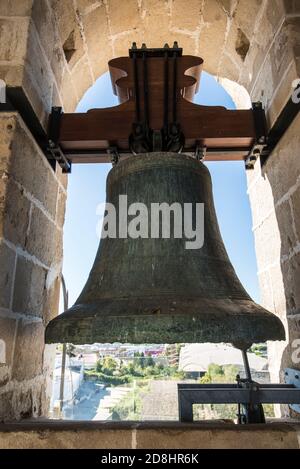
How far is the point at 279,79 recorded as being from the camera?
4.91ft

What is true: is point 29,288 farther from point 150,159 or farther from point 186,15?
point 186,15

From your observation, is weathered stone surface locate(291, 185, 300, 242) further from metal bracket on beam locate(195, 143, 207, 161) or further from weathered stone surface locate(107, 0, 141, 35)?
weathered stone surface locate(107, 0, 141, 35)

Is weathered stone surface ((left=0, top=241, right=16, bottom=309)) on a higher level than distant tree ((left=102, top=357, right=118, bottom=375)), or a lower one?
higher

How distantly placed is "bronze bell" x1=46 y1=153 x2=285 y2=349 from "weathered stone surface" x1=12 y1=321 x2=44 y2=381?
0.35m

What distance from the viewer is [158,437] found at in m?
0.94

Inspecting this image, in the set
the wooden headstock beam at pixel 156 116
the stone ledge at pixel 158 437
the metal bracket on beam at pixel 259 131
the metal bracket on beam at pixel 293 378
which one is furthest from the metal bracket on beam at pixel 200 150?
the stone ledge at pixel 158 437

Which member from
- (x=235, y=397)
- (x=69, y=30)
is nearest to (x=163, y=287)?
(x=235, y=397)

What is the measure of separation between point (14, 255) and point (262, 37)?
151cm

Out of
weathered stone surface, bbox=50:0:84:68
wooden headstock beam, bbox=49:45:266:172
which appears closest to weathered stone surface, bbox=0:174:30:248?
wooden headstock beam, bbox=49:45:266:172

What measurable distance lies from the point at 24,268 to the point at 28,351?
0.32 metres

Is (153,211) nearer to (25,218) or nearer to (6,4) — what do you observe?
(25,218)

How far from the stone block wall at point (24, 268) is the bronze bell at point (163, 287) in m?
0.28

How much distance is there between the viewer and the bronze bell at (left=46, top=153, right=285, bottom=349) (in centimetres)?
86

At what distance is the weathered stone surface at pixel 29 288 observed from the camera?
124cm
